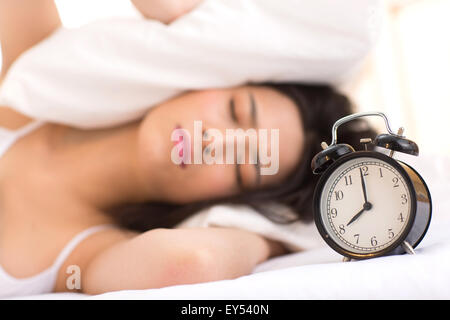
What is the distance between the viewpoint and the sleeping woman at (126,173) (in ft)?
2.96

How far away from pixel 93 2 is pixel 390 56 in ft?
3.67

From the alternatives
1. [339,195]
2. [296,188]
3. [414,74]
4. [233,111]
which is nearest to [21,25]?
[233,111]

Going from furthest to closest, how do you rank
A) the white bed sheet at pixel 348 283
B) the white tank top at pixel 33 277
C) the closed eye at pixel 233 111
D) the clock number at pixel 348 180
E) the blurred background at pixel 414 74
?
the blurred background at pixel 414 74
the closed eye at pixel 233 111
the white tank top at pixel 33 277
the clock number at pixel 348 180
the white bed sheet at pixel 348 283

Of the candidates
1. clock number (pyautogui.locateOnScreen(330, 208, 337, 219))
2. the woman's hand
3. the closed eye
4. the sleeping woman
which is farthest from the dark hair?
clock number (pyautogui.locateOnScreen(330, 208, 337, 219))

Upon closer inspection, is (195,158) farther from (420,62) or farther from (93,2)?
(420,62)

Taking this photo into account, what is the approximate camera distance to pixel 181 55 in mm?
975

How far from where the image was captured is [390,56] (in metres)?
1.64

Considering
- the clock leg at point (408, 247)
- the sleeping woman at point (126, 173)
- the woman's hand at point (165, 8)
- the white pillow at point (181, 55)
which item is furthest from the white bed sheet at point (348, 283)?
the woman's hand at point (165, 8)

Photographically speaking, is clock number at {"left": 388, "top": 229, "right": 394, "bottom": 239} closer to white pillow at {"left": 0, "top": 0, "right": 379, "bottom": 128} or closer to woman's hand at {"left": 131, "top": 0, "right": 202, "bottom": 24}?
white pillow at {"left": 0, "top": 0, "right": 379, "bottom": 128}

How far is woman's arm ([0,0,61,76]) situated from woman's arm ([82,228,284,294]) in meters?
0.67

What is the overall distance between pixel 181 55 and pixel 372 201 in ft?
2.00

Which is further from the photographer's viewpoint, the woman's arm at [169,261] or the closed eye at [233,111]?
the closed eye at [233,111]

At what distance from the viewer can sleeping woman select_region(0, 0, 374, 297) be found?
35.5 inches

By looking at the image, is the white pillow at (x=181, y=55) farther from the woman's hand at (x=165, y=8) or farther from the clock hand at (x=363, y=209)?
the clock hand at (x=363, y=209)
